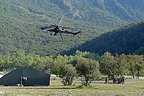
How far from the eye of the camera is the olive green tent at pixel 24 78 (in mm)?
83875

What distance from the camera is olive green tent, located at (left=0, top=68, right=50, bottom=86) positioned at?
83.9 metres

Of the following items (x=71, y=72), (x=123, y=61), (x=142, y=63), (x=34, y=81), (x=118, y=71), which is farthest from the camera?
(x=142, y=63)

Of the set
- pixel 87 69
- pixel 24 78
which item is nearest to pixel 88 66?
pixel 87 69


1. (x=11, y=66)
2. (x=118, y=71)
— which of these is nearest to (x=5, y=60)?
(x=11, y=66)

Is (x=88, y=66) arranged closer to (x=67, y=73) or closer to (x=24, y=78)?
(x=67, y=73)

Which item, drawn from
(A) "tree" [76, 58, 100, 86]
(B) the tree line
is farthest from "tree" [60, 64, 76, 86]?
(A) "tree" [76, 58, 100, 86]

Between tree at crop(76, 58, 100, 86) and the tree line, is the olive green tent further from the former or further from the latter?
tree at crop(76, 58, 100, 86)

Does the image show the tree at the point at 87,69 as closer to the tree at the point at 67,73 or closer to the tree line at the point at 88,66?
the tree line at the point at 88,66

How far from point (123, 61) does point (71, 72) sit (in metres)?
37.3

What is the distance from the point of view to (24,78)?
3297 inches

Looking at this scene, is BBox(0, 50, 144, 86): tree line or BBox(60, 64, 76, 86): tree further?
BBox(60, 64, 76, 86): tree

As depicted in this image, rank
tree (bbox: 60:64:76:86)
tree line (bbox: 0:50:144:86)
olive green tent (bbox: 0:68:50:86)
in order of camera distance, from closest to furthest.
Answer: tree line (bbox: 0:50:144:86) < tree (bbox: 60:64:76:86) < olive green tent (bbox: 0:68:50:86)

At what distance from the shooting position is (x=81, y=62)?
73.7 meters

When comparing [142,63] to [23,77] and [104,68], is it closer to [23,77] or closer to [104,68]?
[104,68]
